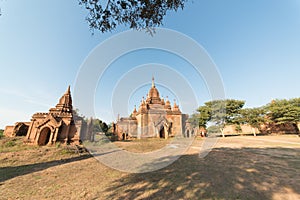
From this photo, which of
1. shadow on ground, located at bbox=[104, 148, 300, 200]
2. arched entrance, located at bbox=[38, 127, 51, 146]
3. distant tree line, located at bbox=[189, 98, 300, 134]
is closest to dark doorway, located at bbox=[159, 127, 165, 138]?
distant tree line, located at bbox=[189, 98, 300, 134]

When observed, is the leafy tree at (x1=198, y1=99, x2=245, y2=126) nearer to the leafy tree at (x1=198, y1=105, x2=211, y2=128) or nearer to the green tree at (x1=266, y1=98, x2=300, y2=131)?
the leafy tree at (x1=198, y1=105, x2=211, y2=128)

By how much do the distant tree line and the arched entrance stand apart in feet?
80.6

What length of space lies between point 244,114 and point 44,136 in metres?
32.7

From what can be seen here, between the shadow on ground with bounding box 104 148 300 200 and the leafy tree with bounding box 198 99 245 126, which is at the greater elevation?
the leafy tree with bounding box 198 99 245 126

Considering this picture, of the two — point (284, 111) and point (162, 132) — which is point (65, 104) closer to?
point (162, 132)

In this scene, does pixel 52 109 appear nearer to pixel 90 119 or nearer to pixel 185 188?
pixel 90 119

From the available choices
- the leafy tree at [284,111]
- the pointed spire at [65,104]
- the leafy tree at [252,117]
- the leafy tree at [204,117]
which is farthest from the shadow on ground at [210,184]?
the leafy tree at [284,111]

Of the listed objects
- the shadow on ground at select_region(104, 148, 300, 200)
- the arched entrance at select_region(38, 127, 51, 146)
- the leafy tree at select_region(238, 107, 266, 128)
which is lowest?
the shadow on ground at select_region(104, 148, 300, 200)

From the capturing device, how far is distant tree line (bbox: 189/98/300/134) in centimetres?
2505

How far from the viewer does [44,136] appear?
15.4 metres

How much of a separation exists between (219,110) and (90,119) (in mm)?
24851

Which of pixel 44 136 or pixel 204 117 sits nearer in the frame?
pixel 44 136

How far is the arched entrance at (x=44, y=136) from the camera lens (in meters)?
14.7

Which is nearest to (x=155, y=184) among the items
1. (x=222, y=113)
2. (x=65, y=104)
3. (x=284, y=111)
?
(x=65, y=104)
